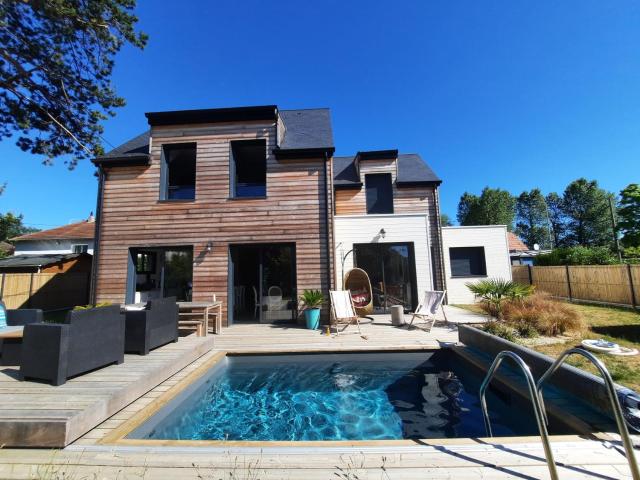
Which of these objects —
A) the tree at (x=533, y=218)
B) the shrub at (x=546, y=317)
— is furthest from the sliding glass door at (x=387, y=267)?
the tree at (x=533, y=218)

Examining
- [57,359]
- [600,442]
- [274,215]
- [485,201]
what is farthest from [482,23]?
[485,201]

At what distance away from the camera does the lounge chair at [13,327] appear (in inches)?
147

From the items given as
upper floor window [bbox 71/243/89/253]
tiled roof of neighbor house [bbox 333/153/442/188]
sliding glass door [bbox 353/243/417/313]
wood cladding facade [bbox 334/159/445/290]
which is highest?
→ tiled roof of neighbor house [bbox 333/153/442/188]

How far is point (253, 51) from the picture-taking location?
1009cm

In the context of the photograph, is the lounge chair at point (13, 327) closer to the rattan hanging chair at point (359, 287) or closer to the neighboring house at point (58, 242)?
the rattan hanging chair at point (359, 287)

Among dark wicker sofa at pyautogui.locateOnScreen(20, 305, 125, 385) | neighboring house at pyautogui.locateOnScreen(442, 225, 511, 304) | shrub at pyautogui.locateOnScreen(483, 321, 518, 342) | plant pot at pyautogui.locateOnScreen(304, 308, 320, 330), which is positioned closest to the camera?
dark wicker sofa at pyautogui.locateOnScreen(20, 305, 125, 385)

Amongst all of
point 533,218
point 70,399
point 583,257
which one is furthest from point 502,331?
point 533,218

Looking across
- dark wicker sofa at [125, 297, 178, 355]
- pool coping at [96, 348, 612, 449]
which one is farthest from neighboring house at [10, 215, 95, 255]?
pool coping at [96, 348, 612, 449]

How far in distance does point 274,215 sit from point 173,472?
21.6 feet

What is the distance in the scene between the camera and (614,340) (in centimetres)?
533

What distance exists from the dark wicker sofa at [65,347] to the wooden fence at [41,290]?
43.6 ft

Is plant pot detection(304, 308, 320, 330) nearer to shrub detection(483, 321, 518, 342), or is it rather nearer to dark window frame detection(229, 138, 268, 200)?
dark window frame detection(229, 138, 268, 200)

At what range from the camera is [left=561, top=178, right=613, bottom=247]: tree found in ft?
105

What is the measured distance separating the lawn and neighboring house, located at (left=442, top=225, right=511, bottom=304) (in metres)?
3.66
